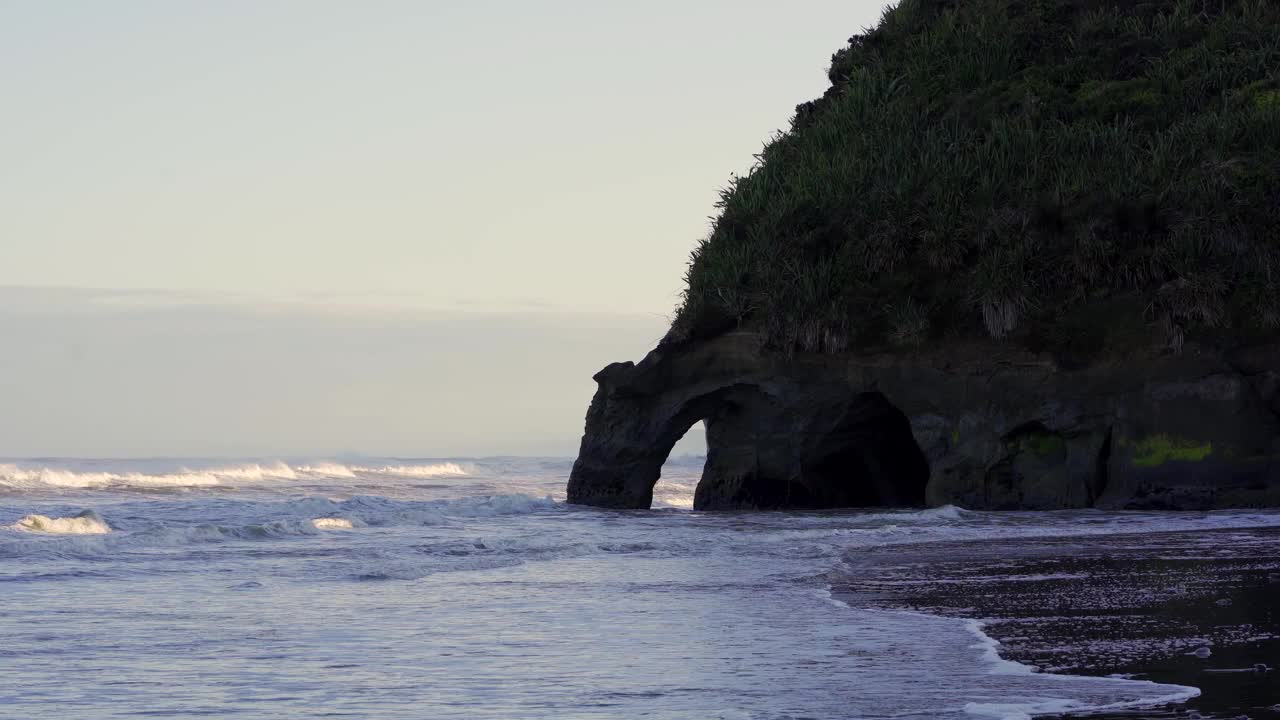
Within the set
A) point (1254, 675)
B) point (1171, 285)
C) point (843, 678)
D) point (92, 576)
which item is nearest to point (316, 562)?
point (92, 576)

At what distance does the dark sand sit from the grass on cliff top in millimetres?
7761

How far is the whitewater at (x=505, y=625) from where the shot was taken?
7.79 meters

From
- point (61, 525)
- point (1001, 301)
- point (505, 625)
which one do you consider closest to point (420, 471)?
point (1001, 301)

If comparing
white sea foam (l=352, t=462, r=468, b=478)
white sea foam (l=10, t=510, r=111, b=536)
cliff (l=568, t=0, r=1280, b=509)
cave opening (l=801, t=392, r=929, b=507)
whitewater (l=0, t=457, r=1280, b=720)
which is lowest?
white sea foam (l=352, t=462, r=468, b=478)

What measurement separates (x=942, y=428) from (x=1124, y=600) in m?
14.6

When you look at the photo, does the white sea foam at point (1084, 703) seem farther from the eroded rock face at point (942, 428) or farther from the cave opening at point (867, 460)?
the cave opening at point (867, 460)

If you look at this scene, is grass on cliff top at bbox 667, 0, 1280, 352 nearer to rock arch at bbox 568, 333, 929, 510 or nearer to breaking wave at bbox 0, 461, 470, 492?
rock arch at bbox 568, 333, 929, 510

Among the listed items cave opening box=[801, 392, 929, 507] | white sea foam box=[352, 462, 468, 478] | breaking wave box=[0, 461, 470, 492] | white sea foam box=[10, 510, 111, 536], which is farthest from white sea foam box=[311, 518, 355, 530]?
white sea foam box=[352, 462, 468, 478]

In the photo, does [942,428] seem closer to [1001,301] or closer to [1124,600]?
[1001,301]

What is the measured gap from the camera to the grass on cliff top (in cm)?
2481

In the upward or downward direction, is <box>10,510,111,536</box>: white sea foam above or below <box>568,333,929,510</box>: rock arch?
below

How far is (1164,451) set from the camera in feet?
76.8

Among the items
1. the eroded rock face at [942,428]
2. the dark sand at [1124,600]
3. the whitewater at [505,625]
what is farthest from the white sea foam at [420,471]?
the dark sand at [1124,600]

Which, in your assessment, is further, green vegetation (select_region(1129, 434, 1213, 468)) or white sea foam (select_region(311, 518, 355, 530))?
green vegetation (select_region(1129, 434, 1213, 468))
